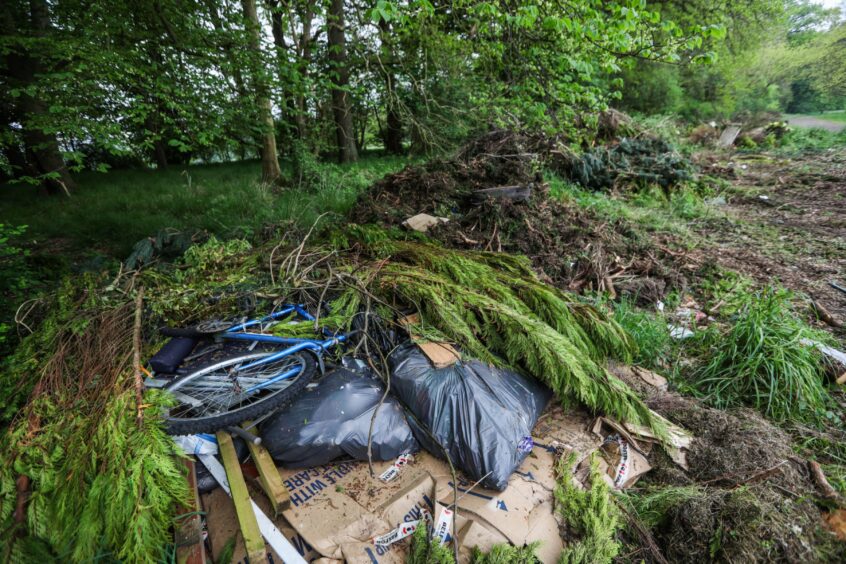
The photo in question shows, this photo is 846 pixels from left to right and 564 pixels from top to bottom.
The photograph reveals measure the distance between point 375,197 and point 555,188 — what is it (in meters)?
3.09

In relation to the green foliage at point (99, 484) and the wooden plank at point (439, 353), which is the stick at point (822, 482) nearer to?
the wooden plank at point (439, 353)

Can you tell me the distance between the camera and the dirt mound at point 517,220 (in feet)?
12.2

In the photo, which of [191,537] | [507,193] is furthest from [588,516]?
[507,193]

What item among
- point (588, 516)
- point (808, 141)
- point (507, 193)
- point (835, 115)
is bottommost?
point (588, 516)

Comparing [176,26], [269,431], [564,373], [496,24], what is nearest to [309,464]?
[269,431]

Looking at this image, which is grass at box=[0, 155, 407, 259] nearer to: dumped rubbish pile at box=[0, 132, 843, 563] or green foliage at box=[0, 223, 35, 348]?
green foliage at box=[0, 223, 35, 348]

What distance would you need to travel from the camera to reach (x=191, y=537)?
1.44 m

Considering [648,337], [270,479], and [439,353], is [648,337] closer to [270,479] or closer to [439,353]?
[439,353]

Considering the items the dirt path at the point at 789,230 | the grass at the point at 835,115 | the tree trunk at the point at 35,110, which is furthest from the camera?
the grass at the point at 835,115

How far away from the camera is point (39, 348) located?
2.25 metres

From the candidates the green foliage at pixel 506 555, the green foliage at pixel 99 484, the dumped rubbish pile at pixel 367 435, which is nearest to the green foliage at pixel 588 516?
the dumped rubbish pile at pixel 367 435

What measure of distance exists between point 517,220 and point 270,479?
135 inches

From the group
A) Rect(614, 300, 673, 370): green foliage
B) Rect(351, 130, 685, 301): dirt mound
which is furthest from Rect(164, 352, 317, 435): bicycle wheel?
Rect(614, 300, 673, 370): green foliage

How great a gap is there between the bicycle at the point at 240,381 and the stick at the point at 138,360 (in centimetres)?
12
